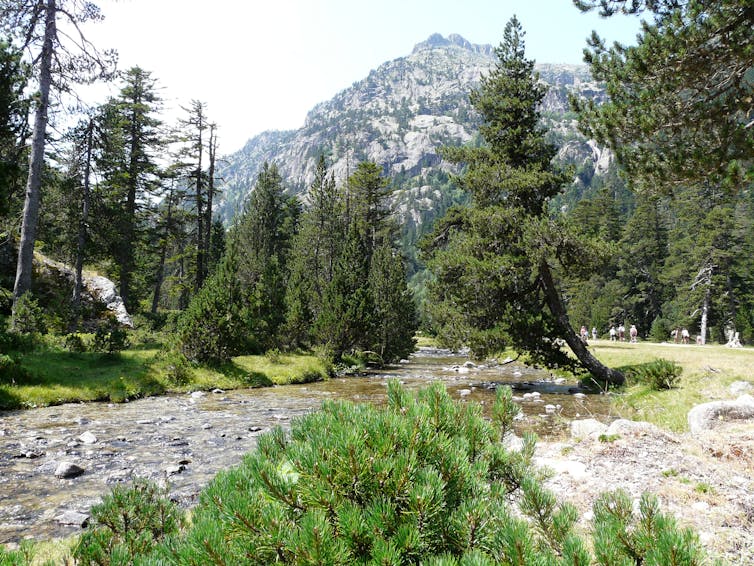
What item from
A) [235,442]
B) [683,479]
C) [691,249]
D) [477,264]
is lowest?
[235,442]

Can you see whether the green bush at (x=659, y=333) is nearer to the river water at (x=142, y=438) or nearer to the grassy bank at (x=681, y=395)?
the grassy bank at (x=681, y=395)

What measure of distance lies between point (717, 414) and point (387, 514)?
9436mm

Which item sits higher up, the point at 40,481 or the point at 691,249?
the point at 691,249

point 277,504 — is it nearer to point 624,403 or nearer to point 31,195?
point 624,403

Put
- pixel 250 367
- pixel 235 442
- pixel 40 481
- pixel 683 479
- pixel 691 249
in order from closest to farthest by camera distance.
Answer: pixel 683 479, pixel 40 481, pixel 235 442, pixel 250 367, pixel 691 249

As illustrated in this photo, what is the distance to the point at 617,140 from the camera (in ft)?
35.2

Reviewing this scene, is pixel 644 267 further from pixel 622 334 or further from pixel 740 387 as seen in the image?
pixel 740 387

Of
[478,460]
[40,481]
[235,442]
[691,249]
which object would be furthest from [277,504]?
[691,249]

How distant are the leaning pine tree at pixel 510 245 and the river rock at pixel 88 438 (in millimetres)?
12857

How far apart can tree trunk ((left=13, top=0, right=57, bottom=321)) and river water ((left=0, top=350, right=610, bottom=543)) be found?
719cm

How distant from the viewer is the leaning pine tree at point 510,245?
1694 centimetres

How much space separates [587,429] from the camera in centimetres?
867

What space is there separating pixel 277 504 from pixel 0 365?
14.8m

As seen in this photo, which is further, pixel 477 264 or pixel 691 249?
pixel 691 249
